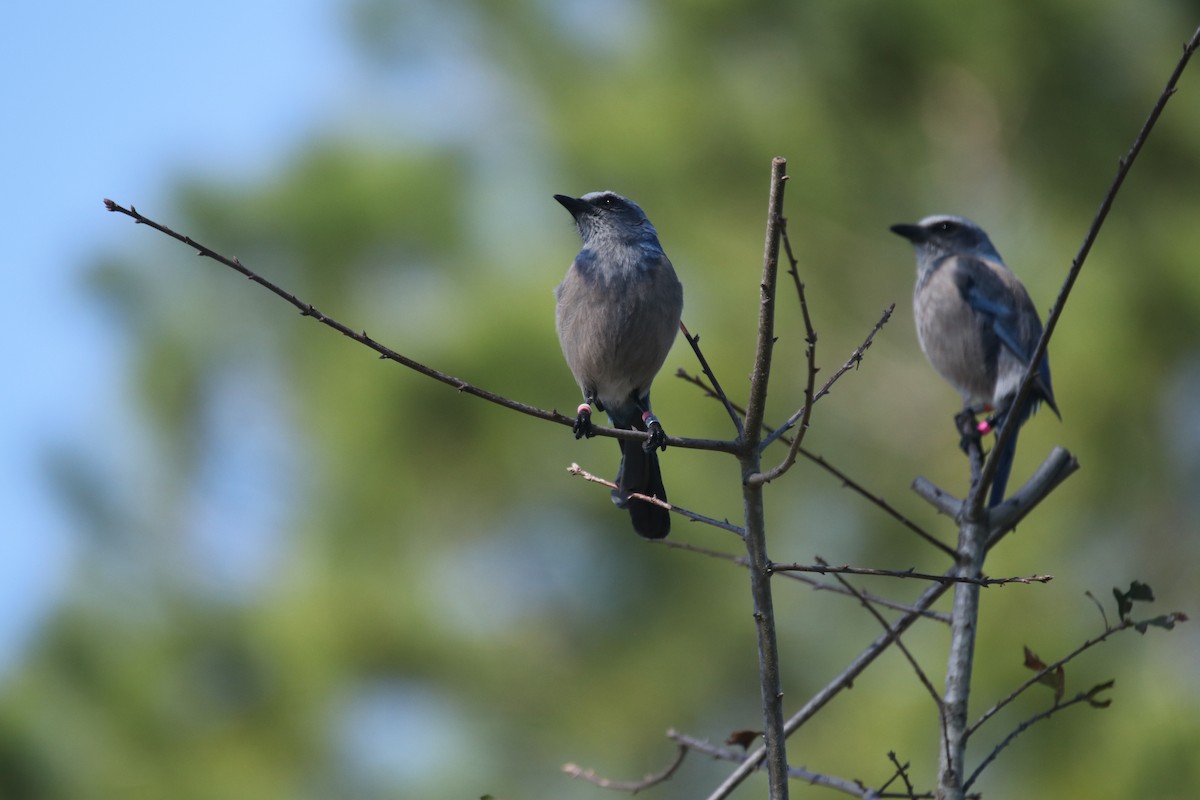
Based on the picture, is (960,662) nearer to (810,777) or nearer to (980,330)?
(810,777)

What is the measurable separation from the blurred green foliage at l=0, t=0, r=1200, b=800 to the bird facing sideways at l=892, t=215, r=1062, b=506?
2384 millimetres

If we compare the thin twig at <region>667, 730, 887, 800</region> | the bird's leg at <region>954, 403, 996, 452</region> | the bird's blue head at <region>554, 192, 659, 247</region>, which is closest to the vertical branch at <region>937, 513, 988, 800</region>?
the thin twig at <region>667, 730, 887, 800</region>

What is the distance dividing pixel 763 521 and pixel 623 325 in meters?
1.31

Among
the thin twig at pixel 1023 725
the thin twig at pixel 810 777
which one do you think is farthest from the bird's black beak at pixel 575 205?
the thin twig at pixel 1023 725

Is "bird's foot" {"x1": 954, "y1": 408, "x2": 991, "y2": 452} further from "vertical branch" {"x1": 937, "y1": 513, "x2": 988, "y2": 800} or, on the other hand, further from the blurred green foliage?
the blurred green foliage

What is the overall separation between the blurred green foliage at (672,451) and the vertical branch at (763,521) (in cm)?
509

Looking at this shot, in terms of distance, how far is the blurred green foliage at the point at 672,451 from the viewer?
7.10 m

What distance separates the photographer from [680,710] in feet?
25.1

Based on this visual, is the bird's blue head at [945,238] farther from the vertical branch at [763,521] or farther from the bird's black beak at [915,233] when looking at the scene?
the vertical branch at [763,521]

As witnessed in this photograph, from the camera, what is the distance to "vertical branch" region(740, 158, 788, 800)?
1717mm

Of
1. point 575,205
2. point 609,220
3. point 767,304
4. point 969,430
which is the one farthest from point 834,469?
point 575,205

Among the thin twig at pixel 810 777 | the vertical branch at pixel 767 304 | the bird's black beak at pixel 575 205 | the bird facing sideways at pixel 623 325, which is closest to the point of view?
the vertical branch at pixel 767 304

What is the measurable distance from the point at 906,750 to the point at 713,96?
15.0 ft

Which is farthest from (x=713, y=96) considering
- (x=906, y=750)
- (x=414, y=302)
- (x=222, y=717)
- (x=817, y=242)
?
(x=222, y=717)
